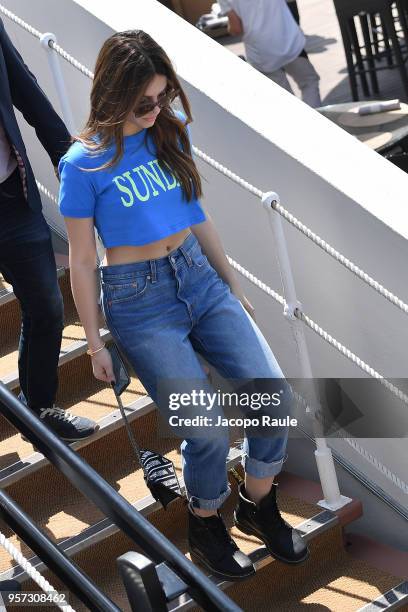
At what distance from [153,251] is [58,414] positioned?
91cm

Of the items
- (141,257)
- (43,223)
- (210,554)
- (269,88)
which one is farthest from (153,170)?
(210,554)

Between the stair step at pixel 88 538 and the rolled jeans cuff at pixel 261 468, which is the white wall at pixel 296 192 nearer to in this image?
the rolled jeans cuff at pixel 261 468

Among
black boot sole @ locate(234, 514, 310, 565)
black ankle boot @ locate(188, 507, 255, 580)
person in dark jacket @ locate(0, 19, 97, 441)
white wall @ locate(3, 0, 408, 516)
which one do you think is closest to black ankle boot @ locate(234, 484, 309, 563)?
black boot sole @ locate(234, 514, 310, 565)

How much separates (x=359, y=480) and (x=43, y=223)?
137 centimetres

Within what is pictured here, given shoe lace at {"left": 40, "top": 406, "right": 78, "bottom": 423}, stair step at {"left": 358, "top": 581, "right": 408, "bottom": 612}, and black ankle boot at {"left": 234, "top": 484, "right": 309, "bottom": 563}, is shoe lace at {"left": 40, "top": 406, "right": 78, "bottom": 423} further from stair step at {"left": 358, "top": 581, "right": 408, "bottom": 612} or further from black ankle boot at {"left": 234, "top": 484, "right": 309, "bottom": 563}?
stair step at {"left": 358, "top": 581, "right": 408, "bottom": 612}

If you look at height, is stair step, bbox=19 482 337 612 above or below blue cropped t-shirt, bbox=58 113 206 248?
below

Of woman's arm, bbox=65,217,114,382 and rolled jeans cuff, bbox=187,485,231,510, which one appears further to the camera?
rolled jeans cuff, bbox=187,485,231,510

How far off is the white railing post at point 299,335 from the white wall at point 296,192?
0.14m

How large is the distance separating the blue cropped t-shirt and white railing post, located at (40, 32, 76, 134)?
102 centimetres

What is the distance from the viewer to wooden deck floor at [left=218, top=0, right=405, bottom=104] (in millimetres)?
9797

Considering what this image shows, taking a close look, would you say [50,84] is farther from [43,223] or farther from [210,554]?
[210,554]

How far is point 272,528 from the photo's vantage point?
3.40 m

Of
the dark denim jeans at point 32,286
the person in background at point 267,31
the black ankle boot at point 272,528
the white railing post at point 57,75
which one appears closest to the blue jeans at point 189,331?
the black ankle boot at point 272,528

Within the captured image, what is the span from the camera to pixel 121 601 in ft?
11.2
